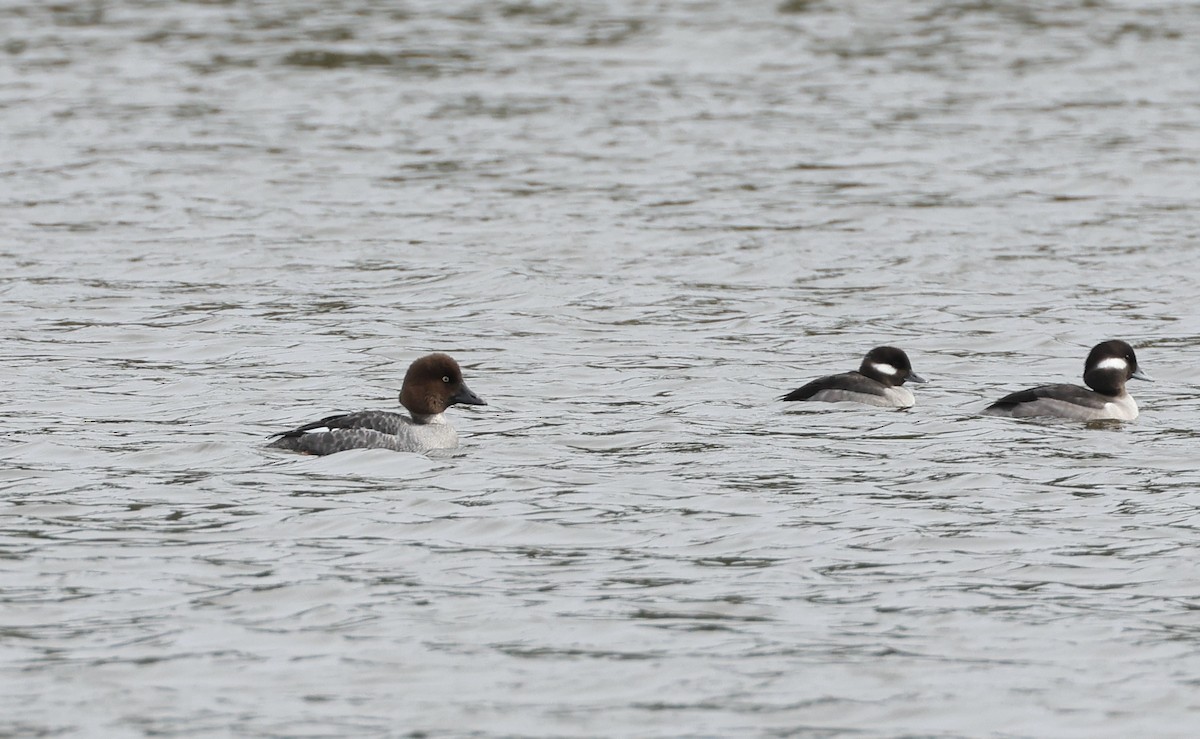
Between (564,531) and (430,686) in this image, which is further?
(564,531)

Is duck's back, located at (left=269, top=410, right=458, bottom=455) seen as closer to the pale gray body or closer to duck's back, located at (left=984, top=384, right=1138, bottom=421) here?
the pale gray body

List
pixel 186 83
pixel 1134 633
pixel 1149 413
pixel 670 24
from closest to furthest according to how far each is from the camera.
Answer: pixel 1134 633
pixel 1149 413
pixel 186 83
pixel 670 24

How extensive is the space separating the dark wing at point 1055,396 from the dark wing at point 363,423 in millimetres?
4607

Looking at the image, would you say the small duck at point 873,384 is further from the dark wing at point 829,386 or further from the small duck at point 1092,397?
the small duck at point 1092,397

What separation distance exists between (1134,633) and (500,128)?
2165 cm

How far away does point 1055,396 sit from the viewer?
16.3 m

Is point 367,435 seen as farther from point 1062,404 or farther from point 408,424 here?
point 1062,404

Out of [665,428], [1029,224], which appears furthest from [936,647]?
[1029,224]

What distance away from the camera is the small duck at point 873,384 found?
16.7 metres

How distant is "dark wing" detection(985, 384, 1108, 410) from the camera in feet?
53.0

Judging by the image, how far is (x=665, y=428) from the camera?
624 inches

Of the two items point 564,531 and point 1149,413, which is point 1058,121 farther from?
point 564,531

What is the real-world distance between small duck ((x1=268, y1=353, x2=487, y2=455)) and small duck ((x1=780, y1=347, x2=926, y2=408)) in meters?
2.82

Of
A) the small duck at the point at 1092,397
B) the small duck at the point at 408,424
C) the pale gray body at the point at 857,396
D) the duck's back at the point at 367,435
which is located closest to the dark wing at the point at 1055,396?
the small duck at the point at 1092,397
